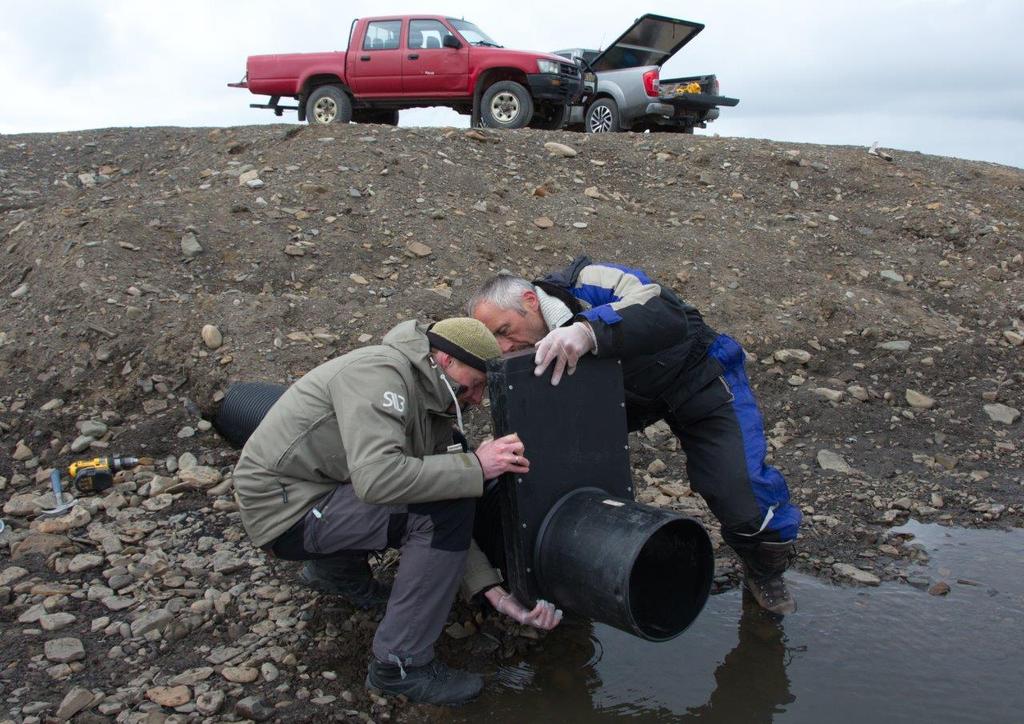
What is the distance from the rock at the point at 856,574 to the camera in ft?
11.5

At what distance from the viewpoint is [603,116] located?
1072 centimetres

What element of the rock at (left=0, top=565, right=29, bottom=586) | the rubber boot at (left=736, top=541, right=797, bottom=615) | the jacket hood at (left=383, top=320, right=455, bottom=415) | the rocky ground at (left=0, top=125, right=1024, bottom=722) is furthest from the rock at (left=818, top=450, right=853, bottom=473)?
the rock at (left=0, top=565, right=29, bottom=586)

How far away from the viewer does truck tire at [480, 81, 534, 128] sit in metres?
9.81

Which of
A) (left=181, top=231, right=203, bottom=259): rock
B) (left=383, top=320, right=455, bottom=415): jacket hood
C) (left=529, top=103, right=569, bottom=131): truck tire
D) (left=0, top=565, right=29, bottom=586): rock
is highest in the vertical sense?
(left=529, top=103, right=569, bottom=131): truck tire

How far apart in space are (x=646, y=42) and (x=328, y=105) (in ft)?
14.4

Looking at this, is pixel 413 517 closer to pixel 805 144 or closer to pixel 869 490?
pixel 869 490

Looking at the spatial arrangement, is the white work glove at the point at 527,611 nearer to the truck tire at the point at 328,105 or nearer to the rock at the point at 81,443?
the rock at the point at 81,443

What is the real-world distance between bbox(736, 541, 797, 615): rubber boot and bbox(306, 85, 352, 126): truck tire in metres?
8.61

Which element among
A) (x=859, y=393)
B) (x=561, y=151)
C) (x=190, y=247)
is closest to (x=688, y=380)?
(x=859, y=393)

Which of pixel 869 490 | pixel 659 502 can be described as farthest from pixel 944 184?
pixel 659 502

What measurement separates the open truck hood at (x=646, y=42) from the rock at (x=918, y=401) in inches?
289

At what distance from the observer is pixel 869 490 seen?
14.1ft

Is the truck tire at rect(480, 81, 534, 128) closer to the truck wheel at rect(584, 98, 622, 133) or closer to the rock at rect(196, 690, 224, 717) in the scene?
the truck wheel at rect(584, 98, 622, 133)

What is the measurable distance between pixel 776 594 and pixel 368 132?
19.0 ft
